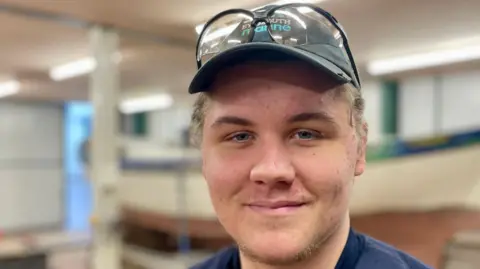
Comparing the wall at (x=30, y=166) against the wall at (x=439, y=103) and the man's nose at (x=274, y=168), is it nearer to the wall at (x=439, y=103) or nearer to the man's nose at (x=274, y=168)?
the wall at (x=439, y=103)

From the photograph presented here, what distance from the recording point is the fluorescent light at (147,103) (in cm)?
778

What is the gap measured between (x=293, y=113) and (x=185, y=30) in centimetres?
297

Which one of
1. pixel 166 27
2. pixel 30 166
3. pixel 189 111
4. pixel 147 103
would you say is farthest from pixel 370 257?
pixel 30 166

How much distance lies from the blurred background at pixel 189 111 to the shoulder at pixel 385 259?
131 cm

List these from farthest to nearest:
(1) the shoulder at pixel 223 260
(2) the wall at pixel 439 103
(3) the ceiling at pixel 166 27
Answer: (2) the wall at pixel 439 103, (3) the ceiling at pixel 166 27, (1) the shoulder at pixel 223 260

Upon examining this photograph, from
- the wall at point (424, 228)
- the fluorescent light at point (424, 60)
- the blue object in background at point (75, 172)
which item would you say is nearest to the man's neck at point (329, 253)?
the wall at point (424, 228)

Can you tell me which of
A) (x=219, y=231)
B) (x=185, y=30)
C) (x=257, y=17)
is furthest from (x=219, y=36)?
(x=219, y=231)

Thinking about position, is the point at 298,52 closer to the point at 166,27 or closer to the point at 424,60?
the point at 166,27

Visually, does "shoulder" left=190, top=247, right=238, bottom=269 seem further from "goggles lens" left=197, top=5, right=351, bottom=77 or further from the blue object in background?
the blue object in background

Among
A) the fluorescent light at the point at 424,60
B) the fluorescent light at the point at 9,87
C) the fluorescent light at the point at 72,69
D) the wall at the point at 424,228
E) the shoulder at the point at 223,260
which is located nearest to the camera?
the shoulder at the point at 223,260

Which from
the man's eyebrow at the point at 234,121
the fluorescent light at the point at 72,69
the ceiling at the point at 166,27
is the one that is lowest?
the man's eyebrow at the point at 234,121

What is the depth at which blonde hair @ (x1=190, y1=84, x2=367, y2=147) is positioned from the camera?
70 cm

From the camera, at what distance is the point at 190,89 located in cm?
74

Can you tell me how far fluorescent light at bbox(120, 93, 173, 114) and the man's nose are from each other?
6.97 m
